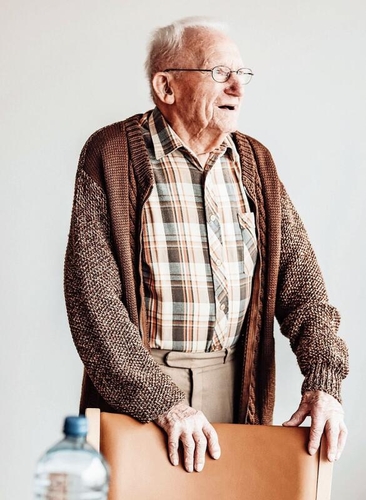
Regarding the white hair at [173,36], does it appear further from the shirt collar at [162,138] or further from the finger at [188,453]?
the finger at [188,453]

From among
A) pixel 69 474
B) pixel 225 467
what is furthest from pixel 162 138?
pixel 69 474

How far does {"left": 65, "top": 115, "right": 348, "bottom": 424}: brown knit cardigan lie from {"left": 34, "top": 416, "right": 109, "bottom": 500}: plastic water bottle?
1.95 feet

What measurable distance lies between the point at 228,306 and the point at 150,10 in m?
1.17

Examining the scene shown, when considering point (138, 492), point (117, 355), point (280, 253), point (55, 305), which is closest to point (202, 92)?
point (280, 253)

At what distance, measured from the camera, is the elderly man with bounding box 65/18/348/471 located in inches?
73.7

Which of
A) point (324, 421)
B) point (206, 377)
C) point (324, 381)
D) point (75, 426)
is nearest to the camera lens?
point (75, 426)

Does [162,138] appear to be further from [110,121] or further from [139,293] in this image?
[110,121]

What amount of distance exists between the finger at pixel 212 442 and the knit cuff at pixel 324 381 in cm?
31

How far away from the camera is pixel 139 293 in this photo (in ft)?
6.34

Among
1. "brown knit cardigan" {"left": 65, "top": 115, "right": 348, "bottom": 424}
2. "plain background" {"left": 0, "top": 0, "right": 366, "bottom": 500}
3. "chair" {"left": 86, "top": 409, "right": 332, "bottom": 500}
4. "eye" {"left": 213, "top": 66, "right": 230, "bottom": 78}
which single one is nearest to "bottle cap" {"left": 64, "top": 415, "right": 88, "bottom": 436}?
"chair" {"left": 86, "top": 409, "right": 332, "bottom": 500}

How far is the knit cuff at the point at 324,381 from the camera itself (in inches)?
74.3

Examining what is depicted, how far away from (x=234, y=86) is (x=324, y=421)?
77 centimetres

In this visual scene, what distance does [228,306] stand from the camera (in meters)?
1.98

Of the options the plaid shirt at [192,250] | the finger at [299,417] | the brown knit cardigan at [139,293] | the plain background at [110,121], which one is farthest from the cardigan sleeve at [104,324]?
the plain background at [110,121]
